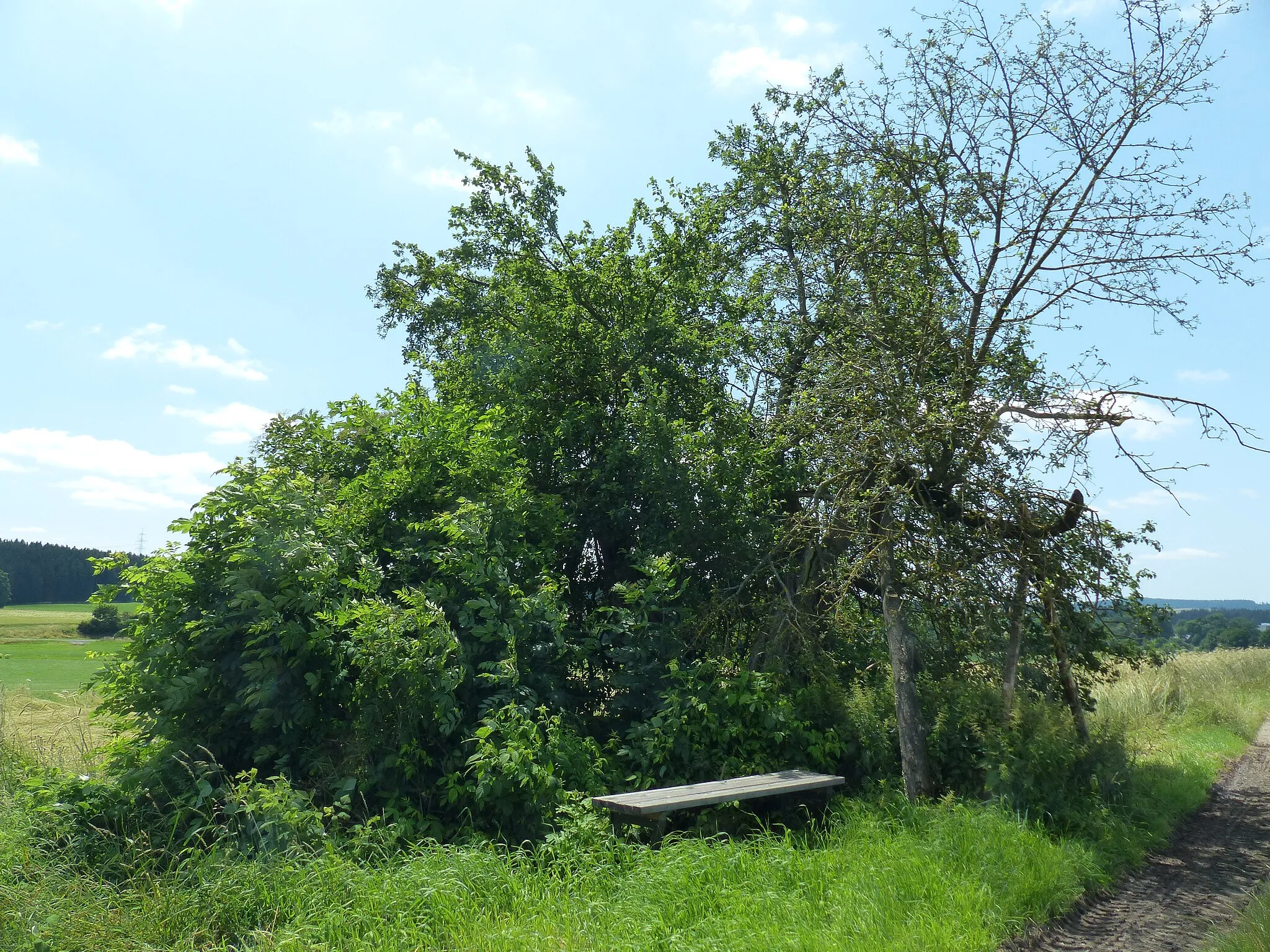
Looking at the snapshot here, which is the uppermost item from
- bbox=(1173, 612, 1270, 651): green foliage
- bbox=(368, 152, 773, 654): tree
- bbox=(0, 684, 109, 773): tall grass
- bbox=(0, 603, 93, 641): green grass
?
bbox=(368, 152, 773, 654): tree

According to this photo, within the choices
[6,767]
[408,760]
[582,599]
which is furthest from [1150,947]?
[6,767]

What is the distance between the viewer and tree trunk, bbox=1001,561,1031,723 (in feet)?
25.6

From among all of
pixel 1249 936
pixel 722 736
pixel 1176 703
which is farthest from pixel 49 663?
pixel 1249 936

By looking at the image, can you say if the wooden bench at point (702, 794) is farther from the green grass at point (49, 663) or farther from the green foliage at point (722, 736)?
the green grass at point (49, 663)

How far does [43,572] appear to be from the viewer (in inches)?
2431

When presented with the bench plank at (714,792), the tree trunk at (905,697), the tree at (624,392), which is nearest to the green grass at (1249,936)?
the tree trunk at (905,697)

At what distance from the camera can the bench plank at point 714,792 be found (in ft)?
20.8

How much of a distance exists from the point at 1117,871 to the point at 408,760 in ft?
18.9

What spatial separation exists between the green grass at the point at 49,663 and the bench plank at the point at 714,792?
16.7 ft

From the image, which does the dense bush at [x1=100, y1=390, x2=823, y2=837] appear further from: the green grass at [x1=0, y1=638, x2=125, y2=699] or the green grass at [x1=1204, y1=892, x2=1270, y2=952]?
the green grass at [x1=1204, y1=892, x2=1270, y2=952]

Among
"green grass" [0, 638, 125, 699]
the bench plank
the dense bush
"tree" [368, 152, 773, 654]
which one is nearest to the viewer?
the bench plank

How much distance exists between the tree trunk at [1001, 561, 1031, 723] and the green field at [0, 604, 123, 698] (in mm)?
8614

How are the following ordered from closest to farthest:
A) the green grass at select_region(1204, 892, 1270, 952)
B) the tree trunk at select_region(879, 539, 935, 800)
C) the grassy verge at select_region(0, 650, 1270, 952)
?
the green grass at select_region(1204, 892, 1270, 952) < the grassy verge at select_region(0, 650, 1270, 952) < the tree trunk at select_region(879, 539, 935, 800)

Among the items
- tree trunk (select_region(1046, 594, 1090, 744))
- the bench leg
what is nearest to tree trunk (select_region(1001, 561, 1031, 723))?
tree trunk (select_region(1046, 594, 1090, 744))
